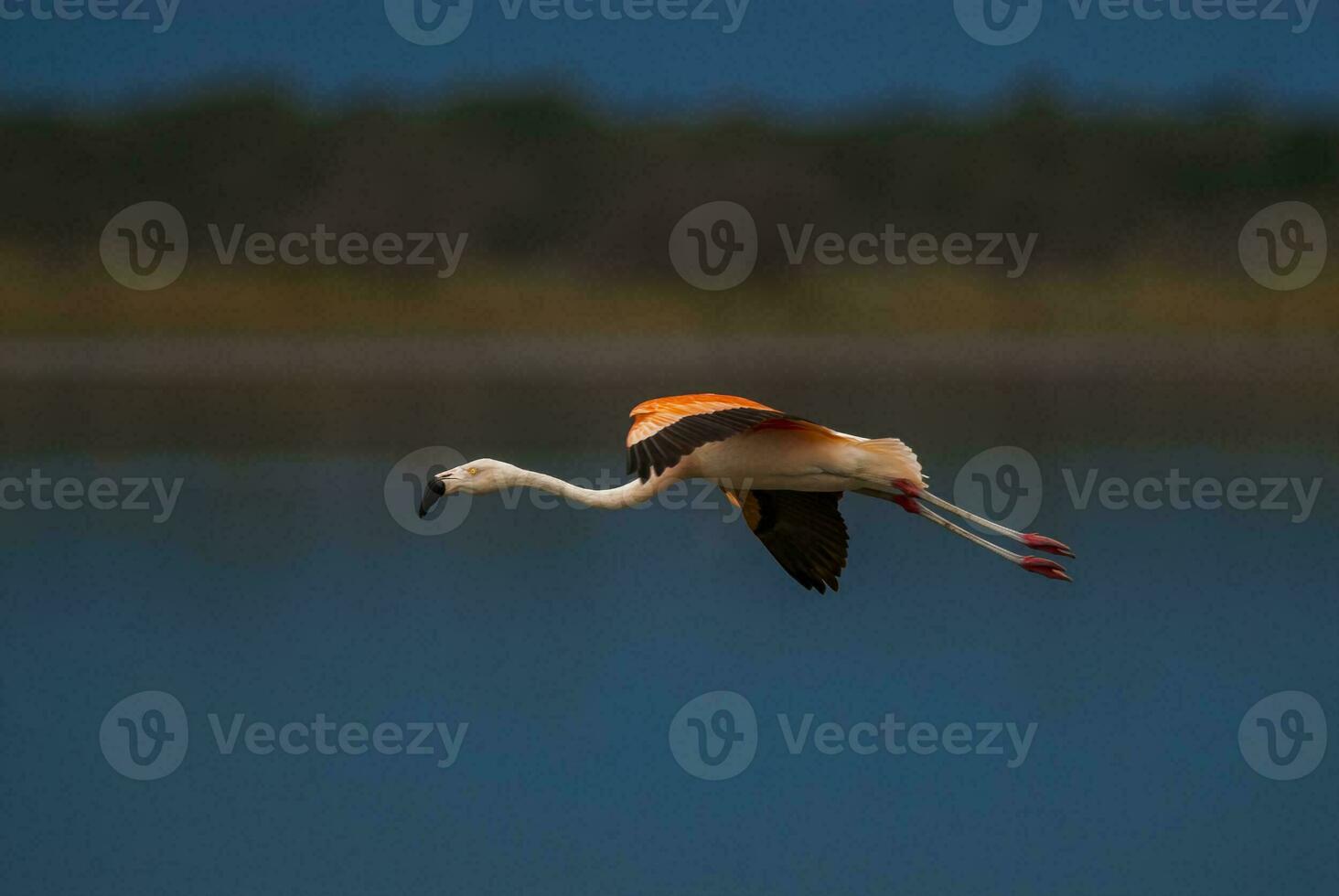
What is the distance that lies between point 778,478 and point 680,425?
3.83ft

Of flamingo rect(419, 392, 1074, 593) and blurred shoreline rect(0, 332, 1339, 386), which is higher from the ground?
blurred shoreline rect(0, 332, 1339, 386)

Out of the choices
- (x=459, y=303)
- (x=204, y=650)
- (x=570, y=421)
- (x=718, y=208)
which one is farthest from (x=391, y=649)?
(x=718, y=208)

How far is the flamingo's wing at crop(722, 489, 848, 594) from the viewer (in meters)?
10.6

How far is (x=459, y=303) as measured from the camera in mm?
30266

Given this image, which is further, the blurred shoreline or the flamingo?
the blurred shoreline

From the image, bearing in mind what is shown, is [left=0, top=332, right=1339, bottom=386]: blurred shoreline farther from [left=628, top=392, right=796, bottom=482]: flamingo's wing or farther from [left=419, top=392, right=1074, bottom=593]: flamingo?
[left=628, top=392, right=796, bottom=482]: flamingo's wing

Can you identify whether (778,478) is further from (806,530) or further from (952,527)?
(952,527)

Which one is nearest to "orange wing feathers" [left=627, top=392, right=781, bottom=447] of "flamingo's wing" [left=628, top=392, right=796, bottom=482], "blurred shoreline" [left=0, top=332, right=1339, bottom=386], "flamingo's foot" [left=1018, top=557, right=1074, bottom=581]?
"flamingo's wing" [left=628, top=392, right=796, bottom=482]

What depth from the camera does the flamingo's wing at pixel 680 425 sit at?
8.58 metres

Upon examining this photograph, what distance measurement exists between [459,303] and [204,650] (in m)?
14.0

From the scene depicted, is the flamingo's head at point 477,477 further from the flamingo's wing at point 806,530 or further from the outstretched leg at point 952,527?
the outstretched leg at point 952,527

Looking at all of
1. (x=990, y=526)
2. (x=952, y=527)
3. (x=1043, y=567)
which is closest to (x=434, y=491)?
(x=952, y=527)

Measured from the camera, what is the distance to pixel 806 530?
34.9ft

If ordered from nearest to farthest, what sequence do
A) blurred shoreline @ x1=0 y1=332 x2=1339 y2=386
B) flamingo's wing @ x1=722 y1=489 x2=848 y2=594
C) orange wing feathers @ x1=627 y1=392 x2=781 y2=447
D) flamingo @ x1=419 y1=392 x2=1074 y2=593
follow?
orange wing feathers @ x1=627 y1=392 x2=781 y2=447 < flamingo @ x1=419 y1=392 x2=1074 y2=593 < flamingo's wing @ x1=722 y1=489 x2=848 y2=594 < blurred shoreline @ x1=0 y1=332 x2=1339 y2=386
